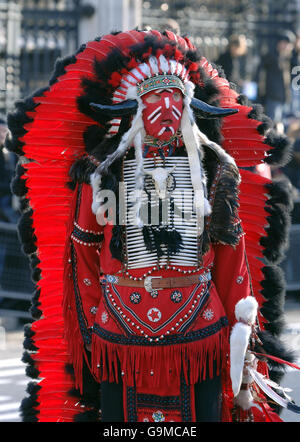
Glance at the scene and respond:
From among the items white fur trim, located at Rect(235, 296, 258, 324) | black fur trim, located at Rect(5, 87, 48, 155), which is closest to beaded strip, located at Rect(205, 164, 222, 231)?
white fur trim, located at Rect(235, 296, 258, 324)

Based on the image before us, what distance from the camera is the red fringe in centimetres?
318

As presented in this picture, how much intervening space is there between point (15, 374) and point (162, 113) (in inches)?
127

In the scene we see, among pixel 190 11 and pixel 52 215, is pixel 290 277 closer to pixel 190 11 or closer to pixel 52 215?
pixel 52 215

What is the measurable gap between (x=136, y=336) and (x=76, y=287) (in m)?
0.41

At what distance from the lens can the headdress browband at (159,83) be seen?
3207 mm

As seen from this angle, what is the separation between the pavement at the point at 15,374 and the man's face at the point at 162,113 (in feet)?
4.82

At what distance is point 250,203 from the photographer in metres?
3.72

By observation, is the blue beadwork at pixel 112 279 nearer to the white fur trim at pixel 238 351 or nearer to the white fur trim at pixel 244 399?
the white fur trim at pixel 238 351

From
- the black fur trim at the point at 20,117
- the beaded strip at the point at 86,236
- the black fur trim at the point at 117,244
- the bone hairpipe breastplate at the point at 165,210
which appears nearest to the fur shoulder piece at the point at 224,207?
the bone hairpipe breastplate at the point at 165,210

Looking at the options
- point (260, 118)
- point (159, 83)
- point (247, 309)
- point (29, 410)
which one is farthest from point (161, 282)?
point (29, 410)

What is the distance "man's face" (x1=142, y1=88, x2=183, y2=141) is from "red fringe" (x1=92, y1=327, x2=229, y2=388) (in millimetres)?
833

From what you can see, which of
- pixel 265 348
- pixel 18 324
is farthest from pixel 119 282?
pixel 18 324

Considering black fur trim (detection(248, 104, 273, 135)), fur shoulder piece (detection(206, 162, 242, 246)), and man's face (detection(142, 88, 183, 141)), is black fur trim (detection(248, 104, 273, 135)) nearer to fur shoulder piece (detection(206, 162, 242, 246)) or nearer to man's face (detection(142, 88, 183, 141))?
fur shoulder piece (detection(206, 162, 242, 246))

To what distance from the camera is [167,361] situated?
10.4 ft
